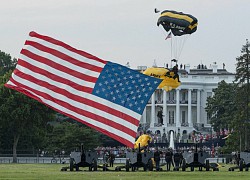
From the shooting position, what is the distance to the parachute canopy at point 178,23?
Answer: 62688 millimetres

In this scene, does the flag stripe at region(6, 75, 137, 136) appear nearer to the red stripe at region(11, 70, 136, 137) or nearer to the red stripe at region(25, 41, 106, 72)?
the red stripe at region(11, 70, 136, 137)

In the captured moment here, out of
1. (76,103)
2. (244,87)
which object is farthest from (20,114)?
(76,103)

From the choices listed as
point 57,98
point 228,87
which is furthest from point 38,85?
point 228,87

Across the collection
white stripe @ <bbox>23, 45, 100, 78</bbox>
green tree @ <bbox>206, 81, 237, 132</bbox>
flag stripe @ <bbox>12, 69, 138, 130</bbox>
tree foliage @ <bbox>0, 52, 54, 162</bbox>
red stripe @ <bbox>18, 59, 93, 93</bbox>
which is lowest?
flag stripe @ <bbox>12, 69, 138, 130</bbox>

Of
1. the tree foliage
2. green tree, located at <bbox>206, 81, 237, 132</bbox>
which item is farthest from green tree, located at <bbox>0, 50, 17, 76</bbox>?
the tree foliage

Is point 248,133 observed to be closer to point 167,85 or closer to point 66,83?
point 167,85

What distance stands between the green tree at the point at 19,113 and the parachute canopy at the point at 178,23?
46.3 meters

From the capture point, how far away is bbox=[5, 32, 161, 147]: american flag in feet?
150

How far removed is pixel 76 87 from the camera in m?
46.8

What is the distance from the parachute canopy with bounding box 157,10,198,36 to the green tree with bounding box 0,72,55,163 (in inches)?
1822

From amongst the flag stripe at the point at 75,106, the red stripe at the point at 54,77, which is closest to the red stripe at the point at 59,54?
the red stripe at the point at 54,77

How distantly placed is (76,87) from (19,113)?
6260cm

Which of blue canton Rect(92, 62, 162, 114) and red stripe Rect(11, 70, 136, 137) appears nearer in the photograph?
red stripe Rect(11, 70, 136, 137)

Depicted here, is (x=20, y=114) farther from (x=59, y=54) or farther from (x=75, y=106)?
(x=75, y=106)
